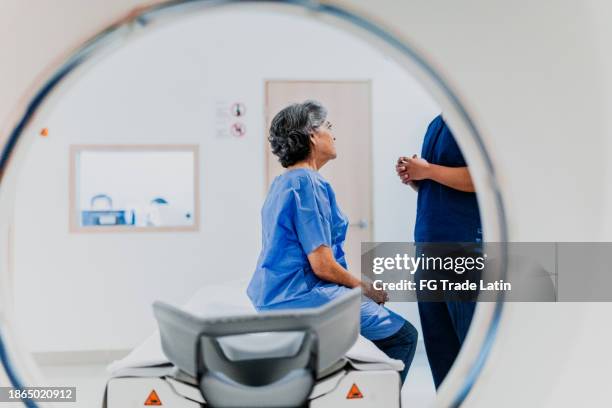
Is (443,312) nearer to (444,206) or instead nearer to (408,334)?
(408,334)

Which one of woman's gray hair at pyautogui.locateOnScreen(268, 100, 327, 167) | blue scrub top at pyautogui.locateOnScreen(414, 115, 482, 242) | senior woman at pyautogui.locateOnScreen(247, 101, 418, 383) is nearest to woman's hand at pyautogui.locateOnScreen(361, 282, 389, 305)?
senior woman at pyautogui.locateOnScreen(247, 101, 418, 383)

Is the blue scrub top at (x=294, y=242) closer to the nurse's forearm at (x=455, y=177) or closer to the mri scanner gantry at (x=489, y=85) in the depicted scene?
the nurse's forearm at (x=455, y=177)

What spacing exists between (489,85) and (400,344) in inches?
45.6

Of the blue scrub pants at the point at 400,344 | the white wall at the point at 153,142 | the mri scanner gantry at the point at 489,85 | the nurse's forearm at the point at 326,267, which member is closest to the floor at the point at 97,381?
the white wall at the point at 153,142

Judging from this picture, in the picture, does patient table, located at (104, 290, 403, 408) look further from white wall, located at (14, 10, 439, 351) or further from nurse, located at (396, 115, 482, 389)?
white wall, located at (14, 10, 439, 351)

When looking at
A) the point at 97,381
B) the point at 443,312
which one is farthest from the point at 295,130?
the point at 97,381

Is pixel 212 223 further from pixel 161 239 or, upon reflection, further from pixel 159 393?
pixel 159 393

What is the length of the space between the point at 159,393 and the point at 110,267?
2.00m

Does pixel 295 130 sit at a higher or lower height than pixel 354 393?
higher

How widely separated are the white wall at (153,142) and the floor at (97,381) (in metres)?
0.14

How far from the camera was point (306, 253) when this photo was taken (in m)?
1.57

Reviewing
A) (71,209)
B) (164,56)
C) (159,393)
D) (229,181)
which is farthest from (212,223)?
(159,393)

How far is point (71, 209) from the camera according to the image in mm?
3008

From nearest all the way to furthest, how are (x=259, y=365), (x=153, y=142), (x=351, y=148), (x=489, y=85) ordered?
1. (x=489, y=85)
2. (x=259, y=365)
3. (x=153, y=142)
4. (x=351, y=148)
